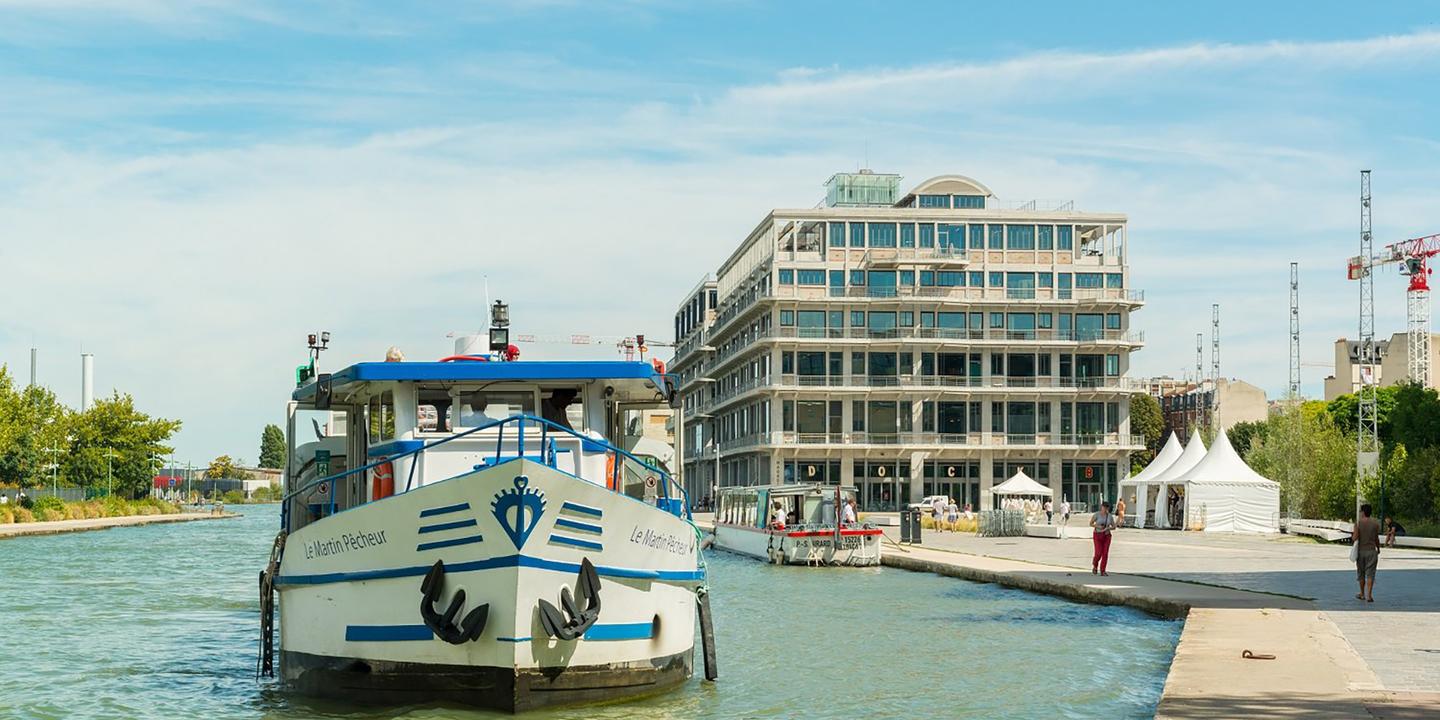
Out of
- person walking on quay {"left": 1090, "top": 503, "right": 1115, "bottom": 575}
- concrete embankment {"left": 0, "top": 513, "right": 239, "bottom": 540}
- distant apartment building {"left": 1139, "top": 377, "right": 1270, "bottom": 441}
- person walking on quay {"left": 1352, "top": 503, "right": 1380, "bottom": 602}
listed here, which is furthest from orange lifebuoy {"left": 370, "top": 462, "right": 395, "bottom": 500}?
distant apartment building {"left": 1139, "top": 377, "right": 1270, "bottom": 441}

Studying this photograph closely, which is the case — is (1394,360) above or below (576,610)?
above

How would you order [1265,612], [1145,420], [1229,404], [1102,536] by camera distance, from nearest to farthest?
[1265,612] → [1102,536] → [1145,420] → [1229,404]

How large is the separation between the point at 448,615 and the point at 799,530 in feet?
94.4

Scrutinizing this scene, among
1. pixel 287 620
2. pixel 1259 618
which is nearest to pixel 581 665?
pixel 287 620

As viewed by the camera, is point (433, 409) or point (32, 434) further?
point (32, 434)

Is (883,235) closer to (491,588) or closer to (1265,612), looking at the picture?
(1265,612)

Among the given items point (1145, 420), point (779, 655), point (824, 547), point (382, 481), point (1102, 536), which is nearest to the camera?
point (382, 481)

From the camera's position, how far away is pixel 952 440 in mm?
99438

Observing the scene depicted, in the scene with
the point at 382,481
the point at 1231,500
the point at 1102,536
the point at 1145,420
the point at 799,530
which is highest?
the point at 1145,420

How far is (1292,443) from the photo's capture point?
229ft

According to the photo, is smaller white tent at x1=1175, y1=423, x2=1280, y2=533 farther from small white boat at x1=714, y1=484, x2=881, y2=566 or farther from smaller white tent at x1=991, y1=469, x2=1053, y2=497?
small white boat at x1=714, y1=484, x2=881, y2=566

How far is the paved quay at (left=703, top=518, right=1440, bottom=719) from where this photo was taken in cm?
1286

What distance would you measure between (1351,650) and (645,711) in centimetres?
755

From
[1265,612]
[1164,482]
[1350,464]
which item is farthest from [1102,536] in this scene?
[1350,464]
